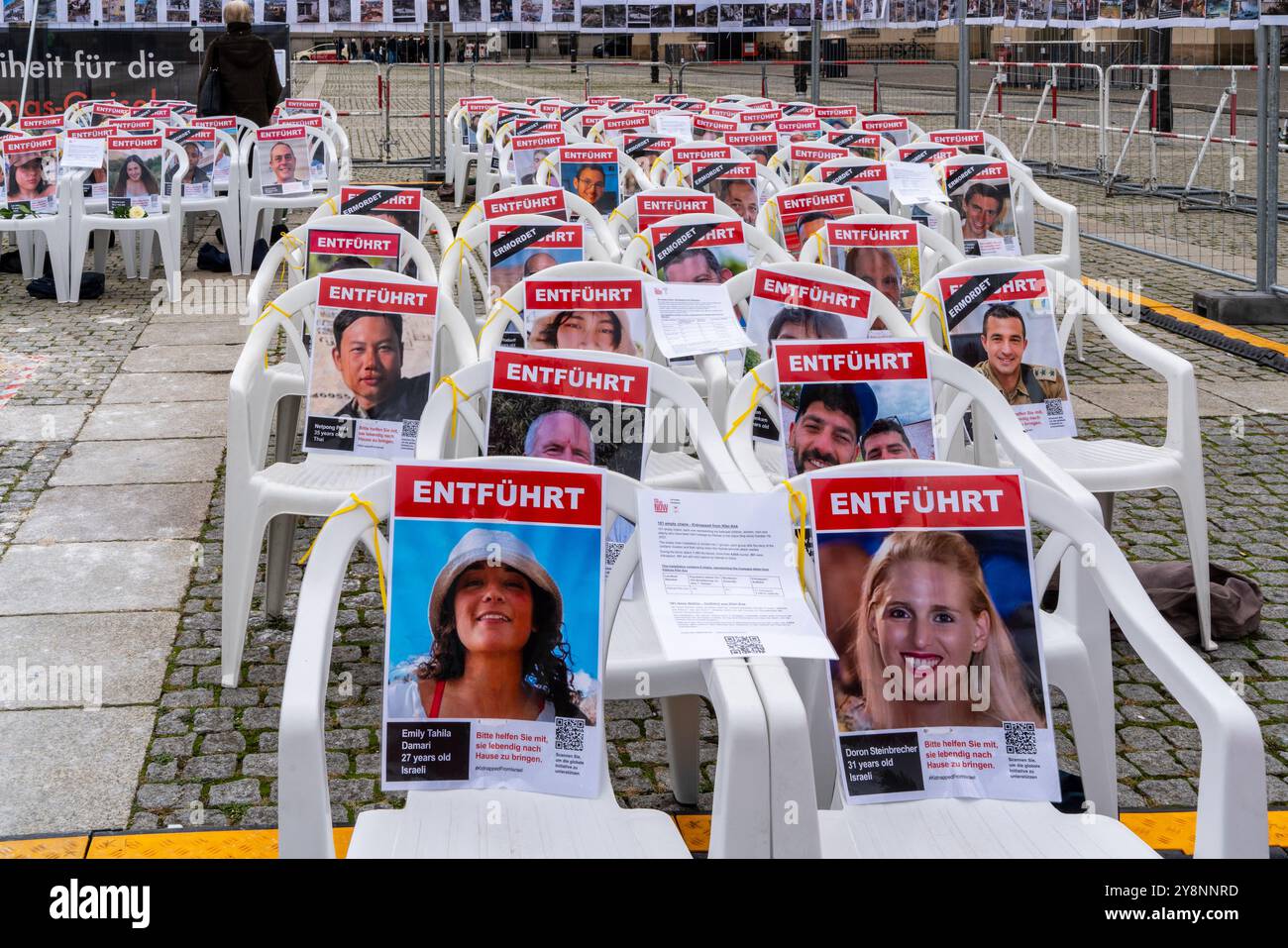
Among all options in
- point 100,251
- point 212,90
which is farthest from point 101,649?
point 212,90

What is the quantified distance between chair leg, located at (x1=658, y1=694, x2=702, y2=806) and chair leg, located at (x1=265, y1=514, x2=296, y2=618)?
5.32ft

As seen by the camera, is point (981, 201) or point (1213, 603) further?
point (981, 201)

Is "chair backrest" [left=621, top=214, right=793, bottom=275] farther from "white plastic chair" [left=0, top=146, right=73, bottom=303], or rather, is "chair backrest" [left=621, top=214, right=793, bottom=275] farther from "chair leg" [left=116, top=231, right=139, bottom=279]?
"chair leg" [left=116, top=231, right=139, bottom=279]

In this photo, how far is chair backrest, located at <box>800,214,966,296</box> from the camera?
5.44 meters

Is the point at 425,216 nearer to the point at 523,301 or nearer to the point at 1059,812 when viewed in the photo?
the point at 523,301

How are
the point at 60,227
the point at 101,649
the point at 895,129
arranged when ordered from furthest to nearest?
the point at 895,129, the point at 60,227, the point at 101,649

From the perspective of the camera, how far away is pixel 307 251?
5.34 metres

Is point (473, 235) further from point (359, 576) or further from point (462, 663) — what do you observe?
point (462, 663)

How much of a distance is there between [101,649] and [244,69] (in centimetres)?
913

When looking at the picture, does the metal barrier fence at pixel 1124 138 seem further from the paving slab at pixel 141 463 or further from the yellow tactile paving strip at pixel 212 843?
the yellow tactile paving strip at pixel 212 843

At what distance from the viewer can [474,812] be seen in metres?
2.47
